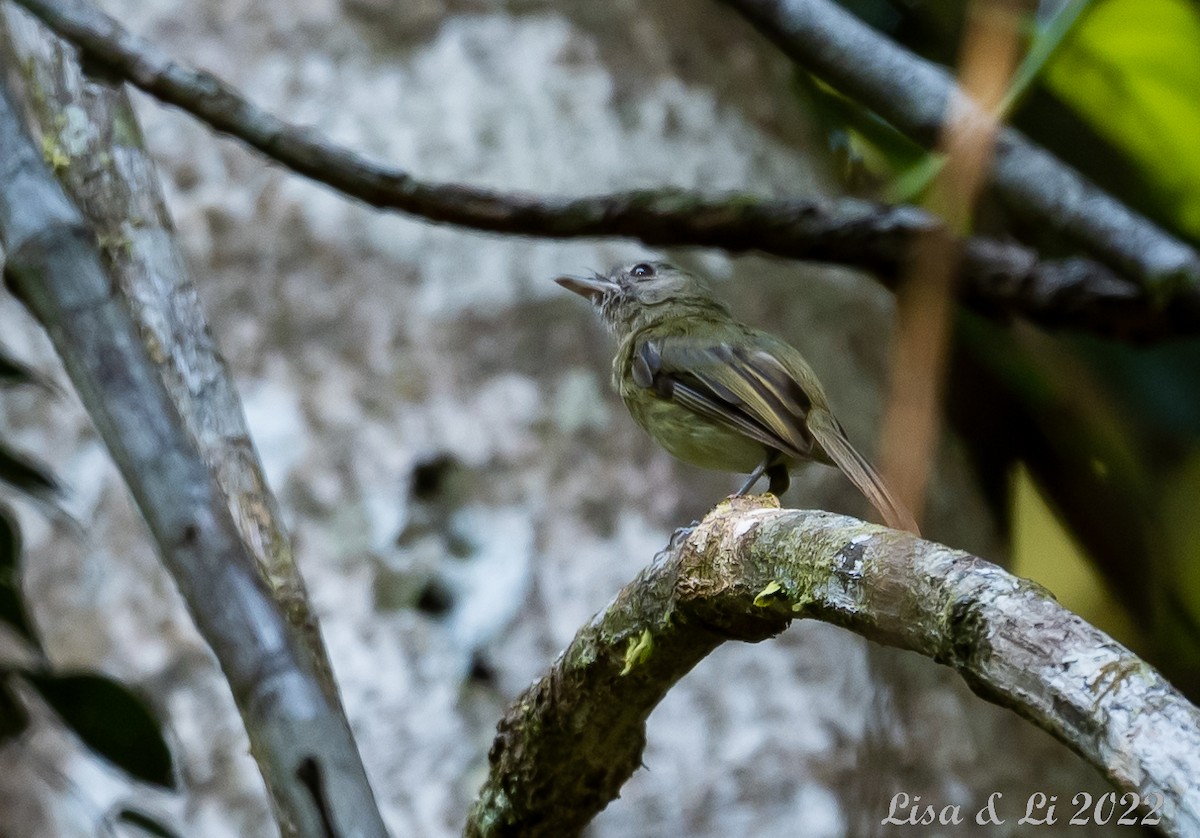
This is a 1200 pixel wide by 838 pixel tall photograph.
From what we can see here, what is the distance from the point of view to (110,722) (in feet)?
7.08

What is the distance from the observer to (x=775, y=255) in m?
3.45

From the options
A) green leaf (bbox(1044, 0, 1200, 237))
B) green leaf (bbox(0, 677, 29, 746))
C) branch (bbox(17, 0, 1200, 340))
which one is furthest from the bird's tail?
green leaf (bbox(1044, 0, 1200, 237))

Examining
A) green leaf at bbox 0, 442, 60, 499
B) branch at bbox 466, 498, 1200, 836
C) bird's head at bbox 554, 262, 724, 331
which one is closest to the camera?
branch at bbox 466, 498, 1200, 836

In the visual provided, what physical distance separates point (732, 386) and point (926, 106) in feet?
4.92

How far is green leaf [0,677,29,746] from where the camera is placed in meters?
2.34

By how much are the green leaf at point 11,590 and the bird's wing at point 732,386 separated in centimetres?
138

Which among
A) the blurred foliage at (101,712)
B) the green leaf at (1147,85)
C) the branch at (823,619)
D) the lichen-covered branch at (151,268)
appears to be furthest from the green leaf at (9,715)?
the green leaf at (1147,85)

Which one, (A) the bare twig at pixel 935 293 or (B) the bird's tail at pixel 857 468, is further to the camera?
(A) the bare twig at pixel 935 293

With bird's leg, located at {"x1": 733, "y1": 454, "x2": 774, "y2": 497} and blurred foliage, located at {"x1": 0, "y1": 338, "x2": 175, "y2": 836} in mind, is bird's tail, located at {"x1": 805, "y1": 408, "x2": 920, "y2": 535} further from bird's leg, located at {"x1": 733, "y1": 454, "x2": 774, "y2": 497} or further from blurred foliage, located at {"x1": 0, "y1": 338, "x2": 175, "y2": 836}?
blurred foliage, located at {"x1": 0, "y1": 338, "x2": 175, "y2": 836}

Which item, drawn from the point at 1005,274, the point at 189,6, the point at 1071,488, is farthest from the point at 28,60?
the point at 1071,488

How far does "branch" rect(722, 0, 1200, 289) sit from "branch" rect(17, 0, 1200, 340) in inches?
6.6

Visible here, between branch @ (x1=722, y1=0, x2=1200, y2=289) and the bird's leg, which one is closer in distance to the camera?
the bird's leg

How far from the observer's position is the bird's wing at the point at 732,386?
8.78 feet

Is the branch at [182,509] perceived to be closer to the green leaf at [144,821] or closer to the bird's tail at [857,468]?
the green leaf at [144,821]
